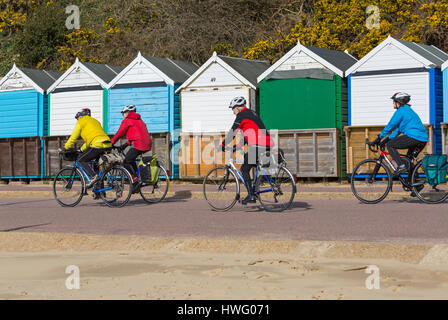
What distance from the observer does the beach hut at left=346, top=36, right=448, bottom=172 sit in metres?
20.6

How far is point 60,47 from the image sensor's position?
120 ft

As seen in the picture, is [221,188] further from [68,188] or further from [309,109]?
[309,109]

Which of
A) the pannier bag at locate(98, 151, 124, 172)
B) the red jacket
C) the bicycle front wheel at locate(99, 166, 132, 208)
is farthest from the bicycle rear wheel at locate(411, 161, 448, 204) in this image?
the pannier bag at locate(98, 151, 124, 172)

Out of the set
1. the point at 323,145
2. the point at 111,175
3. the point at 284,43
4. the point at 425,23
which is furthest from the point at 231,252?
the point at 284,43

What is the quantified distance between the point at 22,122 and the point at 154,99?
501 centimetres

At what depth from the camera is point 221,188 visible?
541 inches

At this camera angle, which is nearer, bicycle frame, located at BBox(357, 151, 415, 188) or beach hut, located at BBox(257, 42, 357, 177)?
bicycle frame, located at BBox(357, 151, 415, 188)

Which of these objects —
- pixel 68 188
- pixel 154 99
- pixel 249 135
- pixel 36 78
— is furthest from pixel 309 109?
pixel 36 78

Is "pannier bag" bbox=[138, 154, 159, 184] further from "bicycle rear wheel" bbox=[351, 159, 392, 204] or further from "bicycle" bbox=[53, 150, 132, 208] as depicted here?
"bicycle rear wheel" bbox=[351, 159, 392, 204]

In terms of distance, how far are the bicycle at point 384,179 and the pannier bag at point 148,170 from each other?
3.56 m

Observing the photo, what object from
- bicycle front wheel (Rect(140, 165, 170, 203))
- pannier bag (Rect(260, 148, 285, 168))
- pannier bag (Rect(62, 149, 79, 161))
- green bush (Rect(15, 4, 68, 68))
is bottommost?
bicycle front wheel (Rect(140, 165, 170, 203))

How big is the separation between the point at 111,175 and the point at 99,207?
0.73 m

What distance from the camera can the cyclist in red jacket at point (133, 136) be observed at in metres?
15.1

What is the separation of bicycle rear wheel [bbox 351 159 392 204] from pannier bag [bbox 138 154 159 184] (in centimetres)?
356
